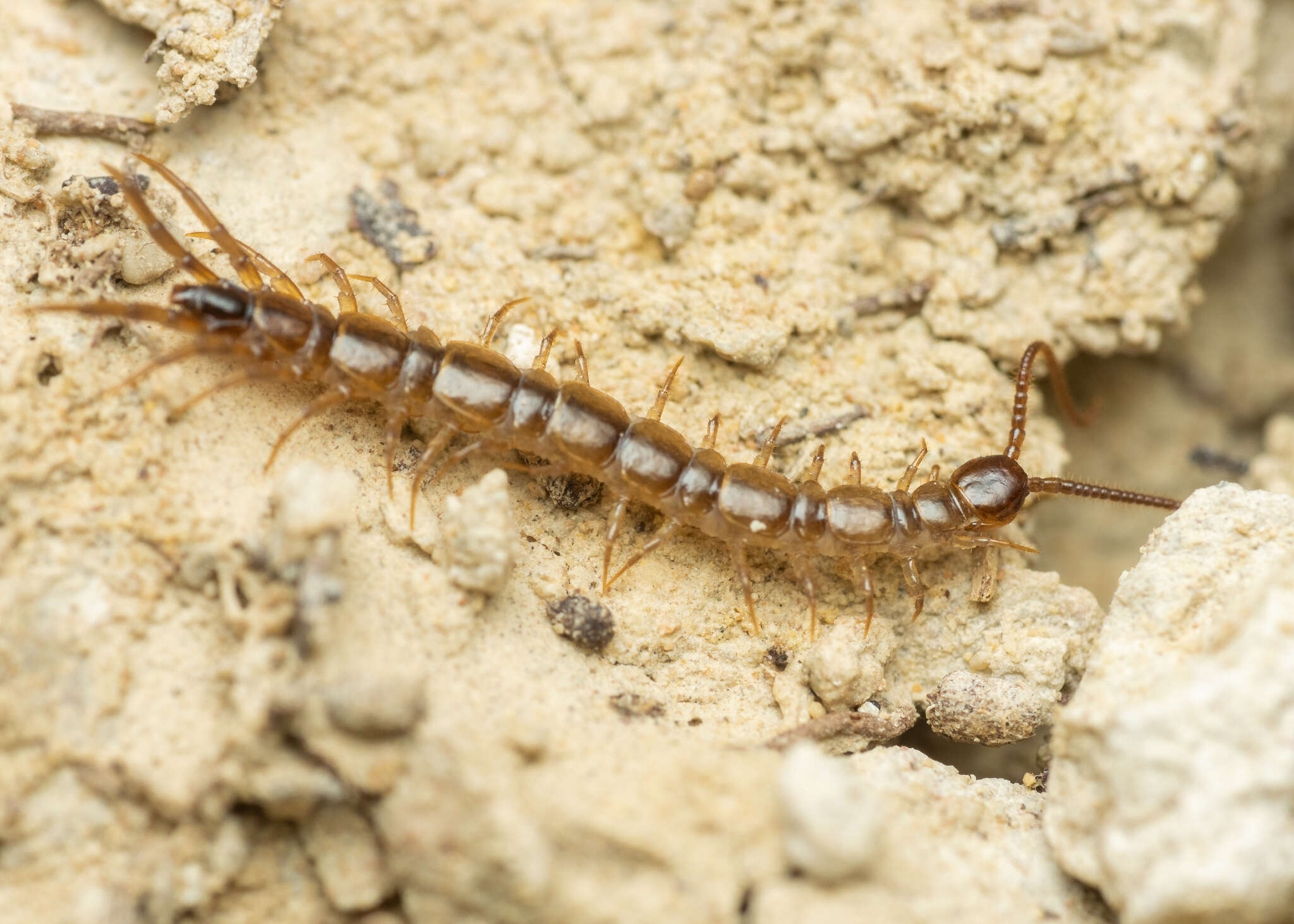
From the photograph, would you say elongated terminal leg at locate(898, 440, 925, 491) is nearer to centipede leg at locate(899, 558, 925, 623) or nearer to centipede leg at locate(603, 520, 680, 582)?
centipede leg at locate(899, 558, 925, 623)

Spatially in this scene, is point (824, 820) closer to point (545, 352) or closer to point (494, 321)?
point (545, 352)

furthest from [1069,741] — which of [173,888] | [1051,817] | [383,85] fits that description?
[383,85]

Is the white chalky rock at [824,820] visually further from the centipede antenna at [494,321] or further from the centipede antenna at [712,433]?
the centipede antenna at [494,321]

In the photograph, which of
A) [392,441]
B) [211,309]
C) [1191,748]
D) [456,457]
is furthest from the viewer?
[456,457]

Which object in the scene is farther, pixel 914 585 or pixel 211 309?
pixel 914 585

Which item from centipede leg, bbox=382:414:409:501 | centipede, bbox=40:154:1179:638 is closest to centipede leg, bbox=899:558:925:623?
centipede, bbox=40:154:1179:638

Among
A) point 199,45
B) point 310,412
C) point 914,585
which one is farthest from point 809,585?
point 199,45

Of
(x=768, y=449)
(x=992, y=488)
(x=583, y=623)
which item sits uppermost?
(x=992, y=488)
